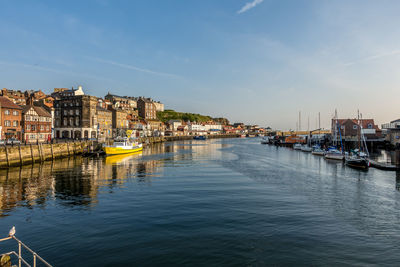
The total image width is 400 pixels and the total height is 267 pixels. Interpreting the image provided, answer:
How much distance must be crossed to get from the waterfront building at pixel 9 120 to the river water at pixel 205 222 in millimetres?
41705

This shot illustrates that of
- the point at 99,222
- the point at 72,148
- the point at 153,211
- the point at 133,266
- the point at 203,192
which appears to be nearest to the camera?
the point at 133,266

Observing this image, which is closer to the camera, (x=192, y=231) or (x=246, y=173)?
(x=192, y=231)

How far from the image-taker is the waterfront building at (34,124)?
68525 millimetres

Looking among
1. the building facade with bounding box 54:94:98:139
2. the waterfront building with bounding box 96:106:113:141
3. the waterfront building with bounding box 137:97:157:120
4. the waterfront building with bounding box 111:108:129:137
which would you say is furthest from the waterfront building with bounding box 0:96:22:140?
the waterfront building with bounding box 137:97:157:120

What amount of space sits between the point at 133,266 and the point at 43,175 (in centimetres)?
2980

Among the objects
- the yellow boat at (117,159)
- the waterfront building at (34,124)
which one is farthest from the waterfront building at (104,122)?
the yellow boat at (117,159)

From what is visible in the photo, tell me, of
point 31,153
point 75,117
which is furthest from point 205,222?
point 75,117

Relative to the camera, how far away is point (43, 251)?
41.5ft

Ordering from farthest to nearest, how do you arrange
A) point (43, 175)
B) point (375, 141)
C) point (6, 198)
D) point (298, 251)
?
point (375, 141), point (43, 175), point (6, 198), point (298, 251)

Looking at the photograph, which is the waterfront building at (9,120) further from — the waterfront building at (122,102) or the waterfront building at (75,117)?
the waterfront building at (122,102)

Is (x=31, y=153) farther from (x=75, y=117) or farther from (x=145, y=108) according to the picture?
(x=145, y=108)

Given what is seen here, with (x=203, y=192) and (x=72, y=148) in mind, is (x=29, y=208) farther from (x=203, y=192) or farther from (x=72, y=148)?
(x=72, y=148)

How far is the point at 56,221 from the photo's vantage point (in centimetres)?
1669

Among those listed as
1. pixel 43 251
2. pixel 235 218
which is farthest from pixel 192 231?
pixel 43 251
